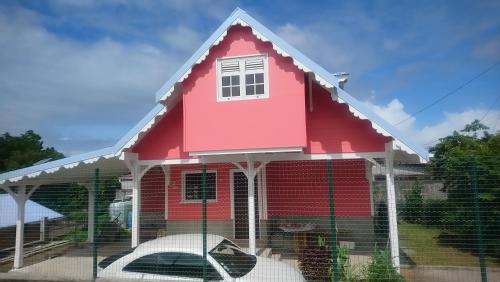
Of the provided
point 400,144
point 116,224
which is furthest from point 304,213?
point 116,224

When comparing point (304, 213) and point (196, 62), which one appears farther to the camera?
point (304, 213)

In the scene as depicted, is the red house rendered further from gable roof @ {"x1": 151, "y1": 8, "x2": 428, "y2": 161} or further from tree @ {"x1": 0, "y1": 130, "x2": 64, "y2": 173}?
tree @ {"x1": 0, "y1": 130, "x2": 64, "y2": 173}

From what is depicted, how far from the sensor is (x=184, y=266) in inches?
247

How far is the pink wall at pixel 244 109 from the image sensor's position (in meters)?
9.07

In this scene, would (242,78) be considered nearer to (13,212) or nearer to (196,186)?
(196,186)

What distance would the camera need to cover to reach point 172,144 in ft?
34.9

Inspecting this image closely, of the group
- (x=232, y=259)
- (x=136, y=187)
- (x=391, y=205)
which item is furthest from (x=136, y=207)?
(x=391, y=205)

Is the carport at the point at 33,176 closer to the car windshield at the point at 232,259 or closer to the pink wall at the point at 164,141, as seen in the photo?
the pink wall at the point at 164,141

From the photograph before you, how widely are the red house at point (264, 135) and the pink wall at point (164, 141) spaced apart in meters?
0.03

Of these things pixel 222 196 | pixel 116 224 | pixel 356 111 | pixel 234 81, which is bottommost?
pixel 116 224

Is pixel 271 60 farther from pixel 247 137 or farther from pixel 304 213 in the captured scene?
pixel 304 213

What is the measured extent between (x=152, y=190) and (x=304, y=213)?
5.81m

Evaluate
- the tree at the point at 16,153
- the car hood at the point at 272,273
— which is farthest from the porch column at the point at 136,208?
the tree at the point at 16,153

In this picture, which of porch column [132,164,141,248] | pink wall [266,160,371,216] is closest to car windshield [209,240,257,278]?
porch column [132,164,141,248]
